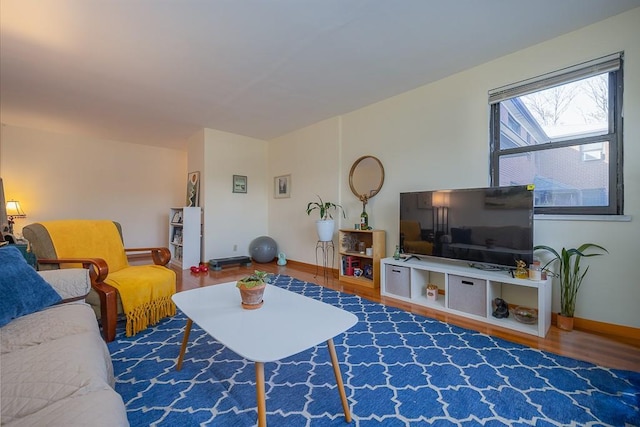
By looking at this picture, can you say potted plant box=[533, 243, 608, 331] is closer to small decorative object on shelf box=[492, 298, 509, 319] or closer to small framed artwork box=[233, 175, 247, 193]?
small decorative object on shelf box=[492, 298, 509, 319]

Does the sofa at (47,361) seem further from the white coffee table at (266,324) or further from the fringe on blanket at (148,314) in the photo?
the fringe on blanket at (148,314)

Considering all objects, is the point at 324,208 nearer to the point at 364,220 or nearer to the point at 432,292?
the point at 364,220

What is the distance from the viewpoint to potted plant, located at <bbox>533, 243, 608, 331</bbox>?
2.14 metres

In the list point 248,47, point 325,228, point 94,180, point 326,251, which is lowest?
point 326,251

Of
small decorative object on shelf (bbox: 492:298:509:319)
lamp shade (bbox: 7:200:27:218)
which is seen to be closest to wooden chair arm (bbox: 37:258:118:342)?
Answer: small decorative object on shelf (bbox: 492:298:509:319)

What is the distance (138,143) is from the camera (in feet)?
18.7

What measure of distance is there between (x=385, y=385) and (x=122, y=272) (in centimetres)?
232

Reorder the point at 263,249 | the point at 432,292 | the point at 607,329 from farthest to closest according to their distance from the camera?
the point at 263,249 → the point at 432,292 → the point at 607,329

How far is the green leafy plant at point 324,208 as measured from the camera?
13.3 ft

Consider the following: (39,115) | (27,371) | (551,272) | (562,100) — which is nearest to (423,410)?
(27,371)

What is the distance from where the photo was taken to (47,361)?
99 centimetres

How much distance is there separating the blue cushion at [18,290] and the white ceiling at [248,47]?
1.80m

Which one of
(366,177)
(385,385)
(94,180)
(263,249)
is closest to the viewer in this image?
(385,385)

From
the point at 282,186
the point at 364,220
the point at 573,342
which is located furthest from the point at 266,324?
the point at 282,186
